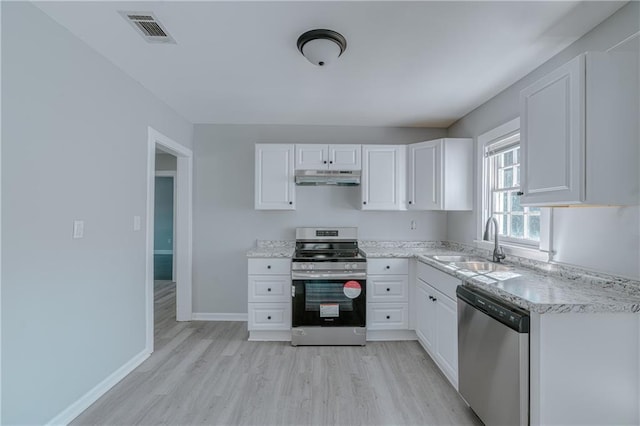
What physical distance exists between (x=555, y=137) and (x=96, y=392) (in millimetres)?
3326

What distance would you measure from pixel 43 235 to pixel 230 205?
2082 mm

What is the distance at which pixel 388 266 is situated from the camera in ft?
10.1

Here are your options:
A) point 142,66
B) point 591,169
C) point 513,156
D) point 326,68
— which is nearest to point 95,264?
point 142,66

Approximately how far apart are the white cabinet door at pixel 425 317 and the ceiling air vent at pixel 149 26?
9.15 feet

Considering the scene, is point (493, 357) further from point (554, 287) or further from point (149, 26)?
point (149, 26)

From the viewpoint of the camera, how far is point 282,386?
2275mm

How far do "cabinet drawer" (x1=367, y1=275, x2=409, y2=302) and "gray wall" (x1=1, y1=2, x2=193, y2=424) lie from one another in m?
2.19

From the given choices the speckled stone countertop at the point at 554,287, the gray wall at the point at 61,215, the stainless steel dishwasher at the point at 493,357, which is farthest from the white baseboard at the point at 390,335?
the gray wall at the point at 61,215

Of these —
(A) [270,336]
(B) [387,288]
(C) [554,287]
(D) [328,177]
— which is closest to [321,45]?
(D) [328,177]

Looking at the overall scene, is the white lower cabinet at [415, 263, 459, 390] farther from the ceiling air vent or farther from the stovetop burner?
the ceiling air vent

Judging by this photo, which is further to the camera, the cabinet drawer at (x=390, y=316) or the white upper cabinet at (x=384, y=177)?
the white upper cabinet at (x=384, y=177)

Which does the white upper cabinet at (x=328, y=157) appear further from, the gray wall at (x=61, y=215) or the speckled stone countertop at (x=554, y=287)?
the gray wall at (x=61, y=215)

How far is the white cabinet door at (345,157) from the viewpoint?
11.1ft

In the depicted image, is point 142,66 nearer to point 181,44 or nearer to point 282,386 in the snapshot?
point 181,44
